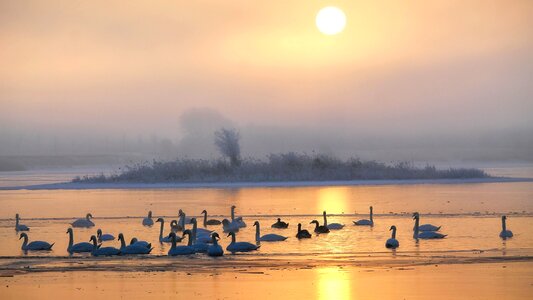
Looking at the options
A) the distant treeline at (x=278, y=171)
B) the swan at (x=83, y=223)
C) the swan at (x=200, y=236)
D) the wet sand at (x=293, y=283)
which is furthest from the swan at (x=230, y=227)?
the distant treeline at (x=278, y=171)

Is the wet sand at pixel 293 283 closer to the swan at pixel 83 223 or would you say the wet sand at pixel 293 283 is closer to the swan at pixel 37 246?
the swan at pixel 37 246

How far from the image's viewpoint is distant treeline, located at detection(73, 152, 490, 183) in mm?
51812

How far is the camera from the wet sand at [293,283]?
1170 centimetres

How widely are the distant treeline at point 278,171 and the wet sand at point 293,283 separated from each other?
37.3 m

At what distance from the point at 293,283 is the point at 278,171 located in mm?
40826

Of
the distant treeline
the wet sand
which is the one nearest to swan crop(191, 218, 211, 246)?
the wet sand

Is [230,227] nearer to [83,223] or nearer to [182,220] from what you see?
[182,220]

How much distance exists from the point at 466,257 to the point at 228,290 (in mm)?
5102

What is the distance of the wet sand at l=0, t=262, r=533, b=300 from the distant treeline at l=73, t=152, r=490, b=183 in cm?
3731

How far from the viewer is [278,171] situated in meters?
53.4

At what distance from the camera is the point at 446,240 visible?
61.0 ft

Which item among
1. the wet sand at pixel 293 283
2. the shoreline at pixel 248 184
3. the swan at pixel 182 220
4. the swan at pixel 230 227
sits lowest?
the wet sand at pixel 293 283

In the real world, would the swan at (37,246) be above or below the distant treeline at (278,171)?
below

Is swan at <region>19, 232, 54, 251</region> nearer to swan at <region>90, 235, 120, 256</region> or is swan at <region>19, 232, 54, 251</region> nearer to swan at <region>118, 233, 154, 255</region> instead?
swan at <region>90, 235, 120, 256</region>
